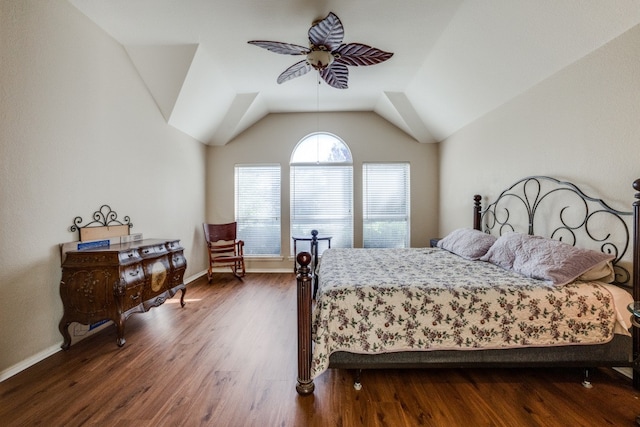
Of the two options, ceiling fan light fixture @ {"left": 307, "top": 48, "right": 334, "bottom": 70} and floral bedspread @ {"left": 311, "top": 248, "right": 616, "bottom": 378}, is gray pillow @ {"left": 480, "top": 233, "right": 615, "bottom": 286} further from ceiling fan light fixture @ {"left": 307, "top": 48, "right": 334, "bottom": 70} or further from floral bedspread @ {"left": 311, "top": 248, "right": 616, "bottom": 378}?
ceiling fan light fixture @ {"left": 307, "top": 48, "right": 334, "bottom": 70}

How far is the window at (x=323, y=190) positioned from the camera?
193 inches

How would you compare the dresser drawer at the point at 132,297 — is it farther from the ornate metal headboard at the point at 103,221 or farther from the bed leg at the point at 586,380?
the bed leg at the point at 586,380

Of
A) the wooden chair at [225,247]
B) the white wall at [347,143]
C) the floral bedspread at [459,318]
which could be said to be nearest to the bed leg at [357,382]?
the floral bedspread at [459,318]

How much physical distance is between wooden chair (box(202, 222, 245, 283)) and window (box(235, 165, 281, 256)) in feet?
1.11

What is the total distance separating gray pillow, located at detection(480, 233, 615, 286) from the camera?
1.75 m

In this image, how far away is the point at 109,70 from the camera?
2.69m

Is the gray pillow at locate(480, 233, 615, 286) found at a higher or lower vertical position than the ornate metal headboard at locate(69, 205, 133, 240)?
lower

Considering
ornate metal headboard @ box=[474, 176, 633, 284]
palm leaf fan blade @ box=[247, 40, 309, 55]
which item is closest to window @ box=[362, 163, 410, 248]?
ornate metal headboard @ box=[474, 176, 633, 284]

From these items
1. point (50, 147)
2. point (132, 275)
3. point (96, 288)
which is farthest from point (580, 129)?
point (50, 147)

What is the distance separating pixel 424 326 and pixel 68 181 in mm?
3053

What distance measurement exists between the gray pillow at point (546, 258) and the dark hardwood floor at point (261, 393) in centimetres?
71

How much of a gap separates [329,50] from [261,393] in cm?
268

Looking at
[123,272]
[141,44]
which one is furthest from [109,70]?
[123,272]

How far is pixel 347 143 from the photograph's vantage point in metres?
4.89
